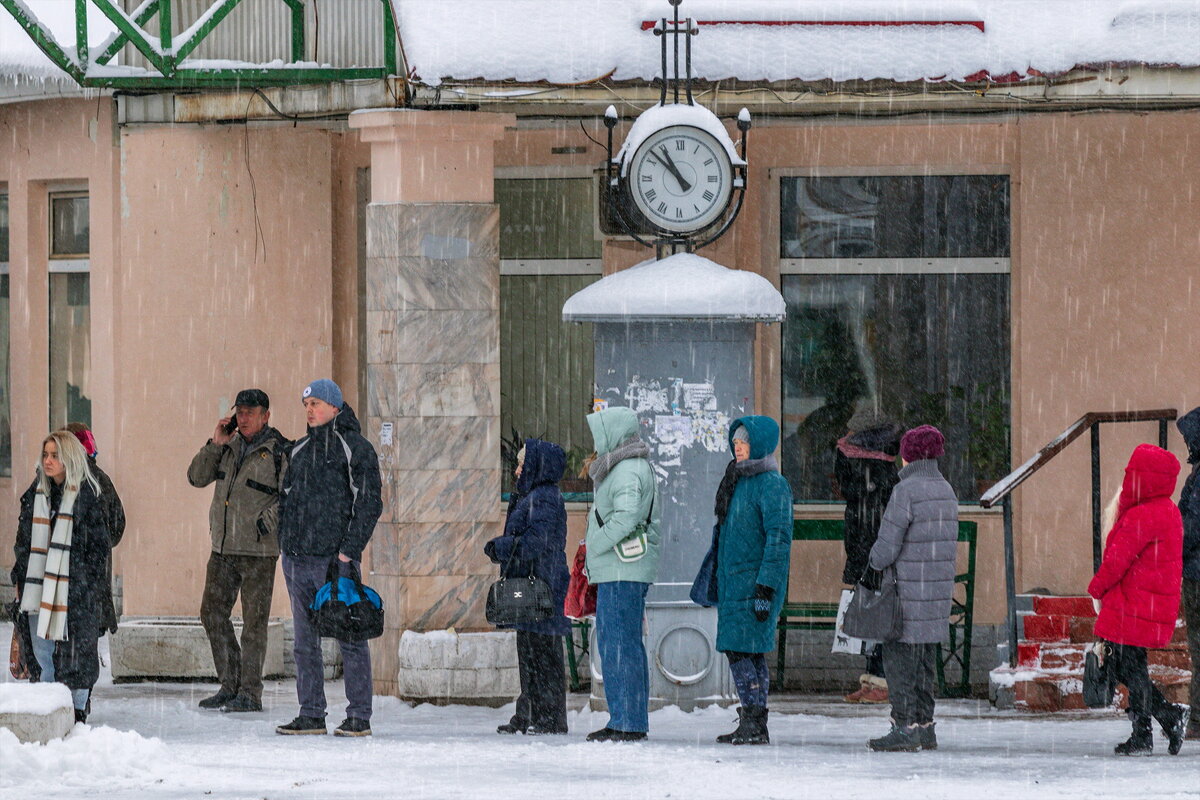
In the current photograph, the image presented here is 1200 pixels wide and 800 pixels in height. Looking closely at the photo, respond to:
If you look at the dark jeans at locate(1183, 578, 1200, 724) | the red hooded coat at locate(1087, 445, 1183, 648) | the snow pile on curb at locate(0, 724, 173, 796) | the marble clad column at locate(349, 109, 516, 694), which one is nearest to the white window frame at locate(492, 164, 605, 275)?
the marble clad column at locate(349, 109, 516, 694)

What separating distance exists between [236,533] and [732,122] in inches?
166

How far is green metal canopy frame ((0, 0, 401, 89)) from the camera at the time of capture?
11422mm

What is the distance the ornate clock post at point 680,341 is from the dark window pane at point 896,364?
2.39m

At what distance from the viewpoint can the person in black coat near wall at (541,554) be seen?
9.88 meters

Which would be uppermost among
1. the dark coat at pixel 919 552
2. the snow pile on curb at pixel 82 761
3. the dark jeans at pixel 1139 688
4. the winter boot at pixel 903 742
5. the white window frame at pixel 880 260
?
the white window frame at pixel 880 260

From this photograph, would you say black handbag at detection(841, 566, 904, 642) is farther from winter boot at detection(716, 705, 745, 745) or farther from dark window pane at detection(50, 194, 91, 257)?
dark window pane at detection(50, 194, 91, 257)

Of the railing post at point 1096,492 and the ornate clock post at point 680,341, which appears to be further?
the railing post at point 1096,492

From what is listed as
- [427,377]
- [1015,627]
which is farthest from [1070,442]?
[427,377]

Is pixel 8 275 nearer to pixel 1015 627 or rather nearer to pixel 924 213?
pixel 924 213

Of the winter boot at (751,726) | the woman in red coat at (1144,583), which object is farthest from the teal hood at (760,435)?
the woman in red coat at (1144,583)

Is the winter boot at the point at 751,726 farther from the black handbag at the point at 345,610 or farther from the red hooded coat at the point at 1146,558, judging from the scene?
the black handbag at the point at 345,610

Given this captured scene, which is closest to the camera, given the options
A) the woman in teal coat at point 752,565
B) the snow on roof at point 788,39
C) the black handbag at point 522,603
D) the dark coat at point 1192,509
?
the woman in teal coat at point 752,565

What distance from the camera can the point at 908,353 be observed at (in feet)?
42.8

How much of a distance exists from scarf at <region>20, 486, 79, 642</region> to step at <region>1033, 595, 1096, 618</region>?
572cm
